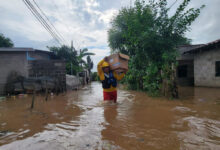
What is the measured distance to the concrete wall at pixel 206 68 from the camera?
8844mm

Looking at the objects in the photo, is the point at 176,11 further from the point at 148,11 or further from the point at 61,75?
the point at 61,75

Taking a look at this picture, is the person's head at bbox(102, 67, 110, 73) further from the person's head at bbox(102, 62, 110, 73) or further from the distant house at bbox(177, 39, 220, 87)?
the distant house at bbox(177, 39, 220, 87)

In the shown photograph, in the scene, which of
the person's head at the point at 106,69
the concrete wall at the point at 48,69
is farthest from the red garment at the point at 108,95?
the concrete wall at the point at 48,69

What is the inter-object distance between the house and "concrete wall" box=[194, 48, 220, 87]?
Answer: 34.2 ft

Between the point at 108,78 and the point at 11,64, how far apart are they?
7.50m

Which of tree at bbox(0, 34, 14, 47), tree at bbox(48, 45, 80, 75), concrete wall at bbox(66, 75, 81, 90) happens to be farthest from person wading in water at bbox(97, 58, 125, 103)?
tree at bbox(0, 34, 14, 47)

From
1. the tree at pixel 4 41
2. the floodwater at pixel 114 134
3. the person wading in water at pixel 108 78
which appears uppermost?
the tree at pixel 4 41

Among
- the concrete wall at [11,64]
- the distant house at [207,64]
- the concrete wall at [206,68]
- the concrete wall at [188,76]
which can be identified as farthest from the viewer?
the concrete wall at [188,76]

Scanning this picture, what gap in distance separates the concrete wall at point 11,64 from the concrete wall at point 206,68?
12802 mm

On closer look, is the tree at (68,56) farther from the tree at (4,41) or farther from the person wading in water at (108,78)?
the person wading in water at (108,78)

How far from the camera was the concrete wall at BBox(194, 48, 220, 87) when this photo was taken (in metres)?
8.84

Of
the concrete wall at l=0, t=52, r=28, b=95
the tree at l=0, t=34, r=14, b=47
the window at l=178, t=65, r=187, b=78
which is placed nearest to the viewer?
the concrete wall at l=0, t=52, r=28, b=95

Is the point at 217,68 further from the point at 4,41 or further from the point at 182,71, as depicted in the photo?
the point at 4,41

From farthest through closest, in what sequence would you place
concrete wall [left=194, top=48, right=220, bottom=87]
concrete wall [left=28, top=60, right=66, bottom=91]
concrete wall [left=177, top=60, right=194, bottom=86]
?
concrete wall [left=177, top=60, right=194, bottom=86]
concrete wall [left=194, top=48, right=220, bottom=87]
concrete wall [left=28, top=60, right=66, bottom=91]
